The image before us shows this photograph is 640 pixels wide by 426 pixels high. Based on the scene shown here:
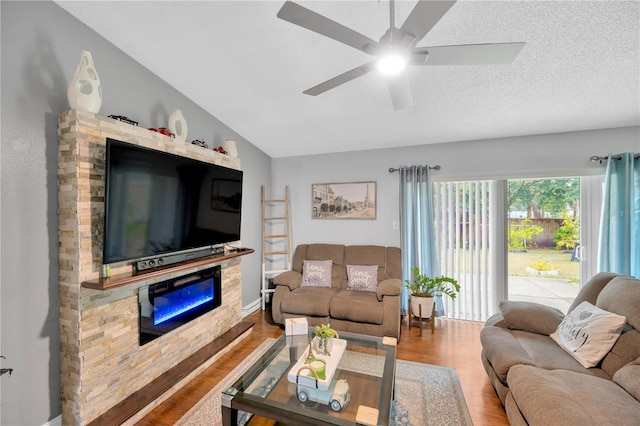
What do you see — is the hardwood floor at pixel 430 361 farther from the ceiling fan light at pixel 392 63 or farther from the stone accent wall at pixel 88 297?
the ceiling fan light at pixel 392 63

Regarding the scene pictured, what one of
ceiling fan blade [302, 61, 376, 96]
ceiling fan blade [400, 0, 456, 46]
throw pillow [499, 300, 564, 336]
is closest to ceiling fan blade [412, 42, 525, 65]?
ceiling fan blade [400, 0, 456, 46]

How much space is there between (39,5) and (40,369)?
92.5 inches

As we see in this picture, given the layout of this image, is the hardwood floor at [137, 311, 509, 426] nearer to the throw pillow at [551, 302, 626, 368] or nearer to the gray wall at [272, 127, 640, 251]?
the throw pillow at [551, 302, 626, 368]

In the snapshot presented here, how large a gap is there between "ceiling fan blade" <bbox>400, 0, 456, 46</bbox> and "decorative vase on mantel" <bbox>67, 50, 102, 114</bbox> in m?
1.98

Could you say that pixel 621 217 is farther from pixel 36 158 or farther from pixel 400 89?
pixel 36 158

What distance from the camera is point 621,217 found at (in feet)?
9.41

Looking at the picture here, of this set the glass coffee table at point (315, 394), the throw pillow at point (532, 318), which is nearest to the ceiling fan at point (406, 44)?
the glass coffee table at point (315, 394)

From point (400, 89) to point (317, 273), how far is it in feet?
8.31

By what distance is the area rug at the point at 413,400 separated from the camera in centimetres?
185

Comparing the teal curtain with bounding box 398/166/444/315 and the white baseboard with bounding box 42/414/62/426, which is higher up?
the teal curtain with bounding box 398/166/444/315

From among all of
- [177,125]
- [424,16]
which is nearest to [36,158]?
[177,125]

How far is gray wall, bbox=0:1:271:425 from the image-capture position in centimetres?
159

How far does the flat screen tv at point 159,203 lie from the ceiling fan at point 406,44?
4.85 feet

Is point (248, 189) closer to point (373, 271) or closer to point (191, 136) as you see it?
point (191, 136)
